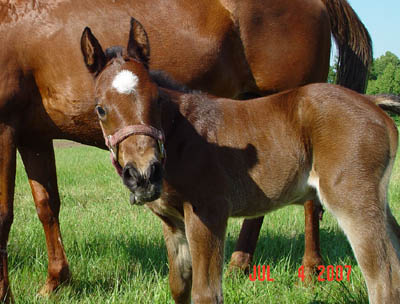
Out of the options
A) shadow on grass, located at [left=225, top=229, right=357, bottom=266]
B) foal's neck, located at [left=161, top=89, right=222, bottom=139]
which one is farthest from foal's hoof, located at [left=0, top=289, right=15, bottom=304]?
shadow on grass, located at [left=225, top=229, right=357, bottom=266]

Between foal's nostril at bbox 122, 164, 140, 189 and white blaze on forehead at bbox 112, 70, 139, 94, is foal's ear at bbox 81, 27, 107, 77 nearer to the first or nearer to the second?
white blaze on forehead at bbox 112, 70, 139, 94

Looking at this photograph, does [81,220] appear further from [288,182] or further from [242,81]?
[288,182]

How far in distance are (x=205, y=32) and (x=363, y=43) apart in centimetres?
195

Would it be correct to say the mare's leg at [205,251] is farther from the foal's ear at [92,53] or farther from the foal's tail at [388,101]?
the foal's tail at [388,101]

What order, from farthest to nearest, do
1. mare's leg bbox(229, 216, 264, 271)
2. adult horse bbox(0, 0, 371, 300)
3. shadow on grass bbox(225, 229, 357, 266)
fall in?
shadow on grass bbox(225, 229, 357, 266)
mare's leg bbox(229, 216, 264, 271)
adult horse bbox(0, 0, 371, 300)

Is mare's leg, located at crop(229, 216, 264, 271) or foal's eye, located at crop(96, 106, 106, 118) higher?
foal's eye, located at crop(96, 106, 106, 118)

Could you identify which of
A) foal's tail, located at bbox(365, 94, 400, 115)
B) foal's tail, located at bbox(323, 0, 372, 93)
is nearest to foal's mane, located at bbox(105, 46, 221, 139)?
foal's tail, located at bbox(365, 94, 400, 115)

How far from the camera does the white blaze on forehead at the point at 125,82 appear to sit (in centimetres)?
228

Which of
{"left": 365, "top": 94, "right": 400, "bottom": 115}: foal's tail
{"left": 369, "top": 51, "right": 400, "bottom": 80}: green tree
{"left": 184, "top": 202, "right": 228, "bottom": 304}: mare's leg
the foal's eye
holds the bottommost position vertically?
{"left": 369, "top": 51, "right": 400, "bottom": 80}: green tree

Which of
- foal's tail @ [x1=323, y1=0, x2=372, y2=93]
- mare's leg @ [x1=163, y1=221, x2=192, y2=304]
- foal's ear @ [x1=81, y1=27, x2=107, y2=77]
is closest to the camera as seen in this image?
foal's ear @ [x1=81, y1=27, x2=107, y2=77]

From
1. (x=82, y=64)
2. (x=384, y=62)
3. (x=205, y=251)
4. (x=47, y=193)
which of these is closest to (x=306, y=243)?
(x=205, y=251)

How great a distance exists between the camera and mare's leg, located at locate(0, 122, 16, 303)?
323cm

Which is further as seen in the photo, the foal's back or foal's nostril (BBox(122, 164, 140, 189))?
the foal's back

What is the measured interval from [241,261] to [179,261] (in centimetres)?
128
